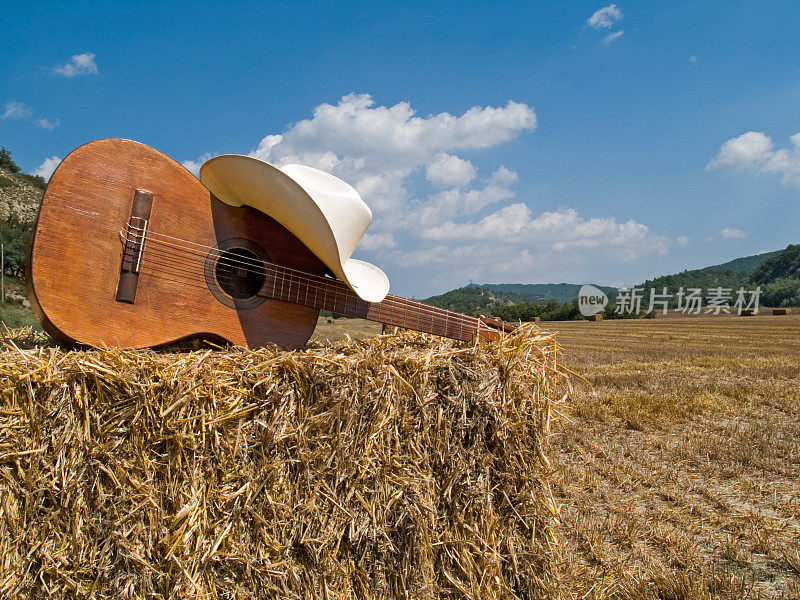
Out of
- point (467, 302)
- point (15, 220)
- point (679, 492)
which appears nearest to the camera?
point (679, 492)

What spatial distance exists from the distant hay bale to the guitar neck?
565mm

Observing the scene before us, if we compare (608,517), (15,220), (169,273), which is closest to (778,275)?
(608,517)

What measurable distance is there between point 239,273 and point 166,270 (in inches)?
Result: 17.1

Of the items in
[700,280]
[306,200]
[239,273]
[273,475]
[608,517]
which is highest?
[700,280]

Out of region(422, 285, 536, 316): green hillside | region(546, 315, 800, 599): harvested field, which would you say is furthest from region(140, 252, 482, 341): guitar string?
region(422, 285, 536, 316): green hillside

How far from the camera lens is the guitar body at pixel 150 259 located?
2.20m

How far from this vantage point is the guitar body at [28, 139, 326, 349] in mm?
2197

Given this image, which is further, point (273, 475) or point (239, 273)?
point (239, 273)

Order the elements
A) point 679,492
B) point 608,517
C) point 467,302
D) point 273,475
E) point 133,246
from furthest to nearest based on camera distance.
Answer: point 467,302 < point 679,492 < point 608,517 < point 133,246 < point 273,475

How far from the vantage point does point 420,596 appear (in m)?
2.04

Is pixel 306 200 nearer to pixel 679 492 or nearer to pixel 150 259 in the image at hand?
pixel 150 259

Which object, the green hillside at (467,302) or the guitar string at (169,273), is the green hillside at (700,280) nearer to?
Result: the green hillside at (467,302)

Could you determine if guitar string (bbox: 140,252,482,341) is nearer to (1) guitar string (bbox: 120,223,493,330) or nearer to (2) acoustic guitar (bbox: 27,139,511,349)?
(2) acoustic guitar (bbox: 27,139,511,349)

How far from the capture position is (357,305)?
8.95 feet
